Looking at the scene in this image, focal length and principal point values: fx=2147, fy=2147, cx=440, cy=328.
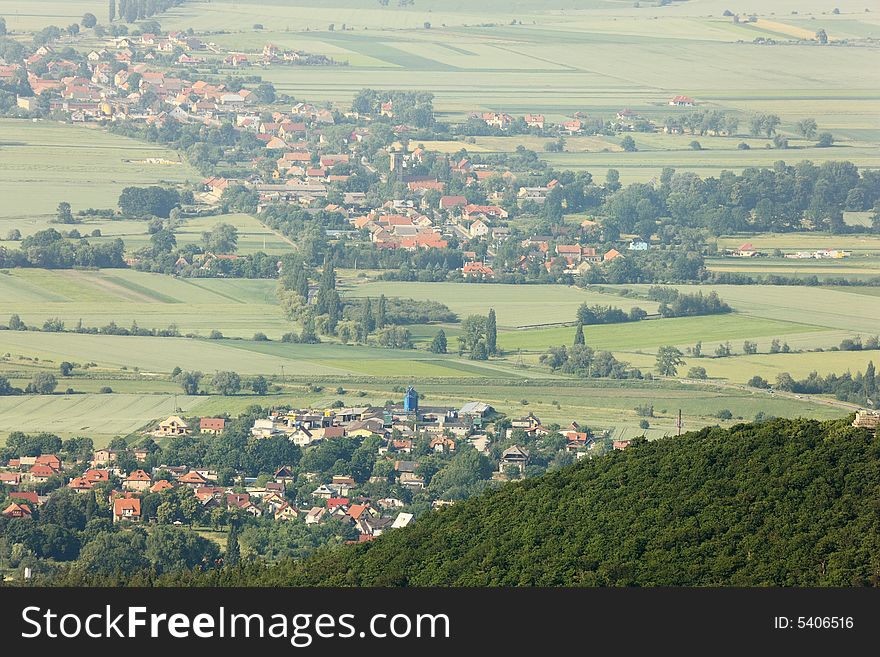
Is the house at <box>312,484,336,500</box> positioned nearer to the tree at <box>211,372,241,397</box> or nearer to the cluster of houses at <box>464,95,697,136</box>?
the tree at <box>211,372,241,397</box>

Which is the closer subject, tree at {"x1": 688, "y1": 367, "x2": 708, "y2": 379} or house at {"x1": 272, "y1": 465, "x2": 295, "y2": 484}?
house at {"x1": 272, "y1": 465, "x2": 295, "y2": 484}

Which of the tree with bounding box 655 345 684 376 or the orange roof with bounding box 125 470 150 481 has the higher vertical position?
A: the tree with bounding box 655 345 684 376

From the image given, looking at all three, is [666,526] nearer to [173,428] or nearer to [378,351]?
[173,428]

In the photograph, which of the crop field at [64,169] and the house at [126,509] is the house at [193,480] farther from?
the crop field at [64,169]

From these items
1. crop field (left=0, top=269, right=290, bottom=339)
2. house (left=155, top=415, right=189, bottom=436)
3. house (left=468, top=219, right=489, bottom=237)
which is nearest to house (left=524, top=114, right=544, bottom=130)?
house (left=468, top=219, right=489, bottom=237)

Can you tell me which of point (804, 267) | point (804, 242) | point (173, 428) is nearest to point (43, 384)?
point (173, 428)

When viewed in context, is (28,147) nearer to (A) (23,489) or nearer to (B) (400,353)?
(B) (400,353)
